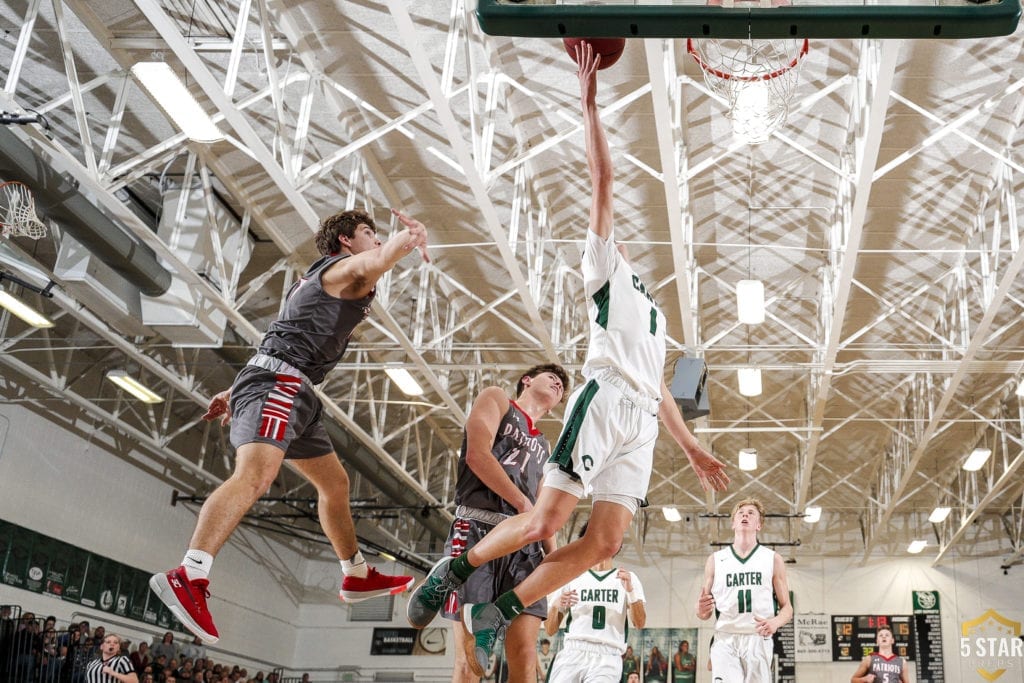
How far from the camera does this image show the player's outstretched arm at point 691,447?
5305 mm

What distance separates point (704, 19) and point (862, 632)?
2747cm

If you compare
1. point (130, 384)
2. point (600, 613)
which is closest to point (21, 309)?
point (130, 384)

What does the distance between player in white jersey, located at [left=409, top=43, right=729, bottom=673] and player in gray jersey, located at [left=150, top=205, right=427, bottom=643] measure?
576 mm

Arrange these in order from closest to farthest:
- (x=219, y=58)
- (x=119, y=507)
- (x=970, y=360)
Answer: (x=219, y=58) < (x=970, y=360) < (x=119, y=507)

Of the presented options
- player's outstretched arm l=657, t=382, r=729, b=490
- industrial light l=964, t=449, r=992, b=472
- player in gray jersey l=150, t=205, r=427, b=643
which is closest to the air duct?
player in gray jersey l=150, t=205, r=427, b=643

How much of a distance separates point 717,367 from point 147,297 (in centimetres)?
850

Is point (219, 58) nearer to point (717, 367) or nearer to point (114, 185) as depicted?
point (114, 185)

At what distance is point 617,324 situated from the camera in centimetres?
503

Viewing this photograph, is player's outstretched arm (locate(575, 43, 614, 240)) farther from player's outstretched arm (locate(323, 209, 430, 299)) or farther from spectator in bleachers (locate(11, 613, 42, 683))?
spectator in bleachers (locate(11, 613, 42, 683))

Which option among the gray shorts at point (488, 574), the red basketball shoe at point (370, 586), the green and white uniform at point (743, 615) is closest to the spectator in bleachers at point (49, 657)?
the green and white uniform at point (743, 615)

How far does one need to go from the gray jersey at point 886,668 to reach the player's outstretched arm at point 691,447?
726cm

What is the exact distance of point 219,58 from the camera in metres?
12.6

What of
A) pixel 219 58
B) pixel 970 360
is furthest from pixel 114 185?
pixel 970 360

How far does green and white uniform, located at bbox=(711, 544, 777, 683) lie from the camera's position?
8281mm
